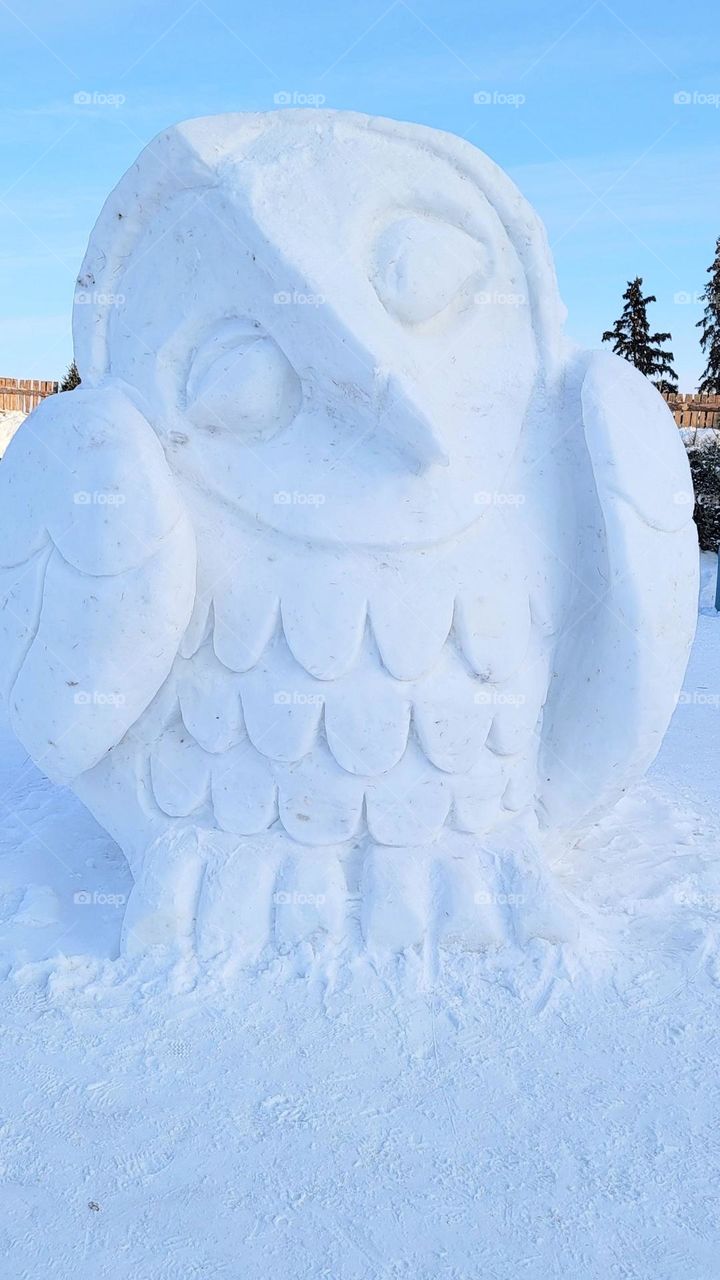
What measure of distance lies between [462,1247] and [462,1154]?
182 mm

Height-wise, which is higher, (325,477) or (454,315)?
(454,315)

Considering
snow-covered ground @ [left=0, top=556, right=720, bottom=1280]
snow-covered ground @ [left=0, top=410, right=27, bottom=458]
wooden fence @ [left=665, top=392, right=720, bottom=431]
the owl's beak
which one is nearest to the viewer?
snow-covered ground @ [left=0, top=556, right=720, bottom=1280]

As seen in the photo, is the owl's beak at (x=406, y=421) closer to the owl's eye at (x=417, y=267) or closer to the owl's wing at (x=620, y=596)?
the owl's eye at (x=417, y=267)

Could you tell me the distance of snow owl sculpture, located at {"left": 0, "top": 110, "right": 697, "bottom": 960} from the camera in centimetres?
192

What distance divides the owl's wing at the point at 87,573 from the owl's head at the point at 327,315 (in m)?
0.16

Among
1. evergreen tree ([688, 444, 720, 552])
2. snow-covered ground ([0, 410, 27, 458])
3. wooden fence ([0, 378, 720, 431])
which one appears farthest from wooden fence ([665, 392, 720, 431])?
snow-covered ground ([0, 410, 27, 458])

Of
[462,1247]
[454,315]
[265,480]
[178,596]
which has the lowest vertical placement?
[462,1247]

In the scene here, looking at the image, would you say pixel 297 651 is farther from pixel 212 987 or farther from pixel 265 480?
pixel 212 987

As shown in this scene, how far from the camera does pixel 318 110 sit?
6.77ft

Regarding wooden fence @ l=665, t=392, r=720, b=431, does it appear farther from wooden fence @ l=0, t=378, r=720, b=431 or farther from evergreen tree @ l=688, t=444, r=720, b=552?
evergreen tree @ l=688, t=444, r=720, b=552

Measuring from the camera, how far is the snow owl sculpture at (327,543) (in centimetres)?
192

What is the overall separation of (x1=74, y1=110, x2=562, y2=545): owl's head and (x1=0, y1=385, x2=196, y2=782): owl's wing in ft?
0.54

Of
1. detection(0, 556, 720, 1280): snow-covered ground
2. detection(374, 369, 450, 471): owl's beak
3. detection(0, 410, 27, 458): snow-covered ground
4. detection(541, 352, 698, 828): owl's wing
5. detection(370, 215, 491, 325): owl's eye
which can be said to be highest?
detection(0, 410, 27, 458): snow-covered ground

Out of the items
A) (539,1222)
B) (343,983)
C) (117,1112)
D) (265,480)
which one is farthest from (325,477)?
(539,1222)
